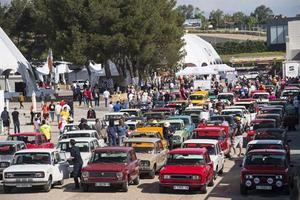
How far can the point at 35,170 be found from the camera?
22.2 metres

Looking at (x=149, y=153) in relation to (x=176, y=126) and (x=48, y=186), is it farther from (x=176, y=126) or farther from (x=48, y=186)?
(x=176, y=126)

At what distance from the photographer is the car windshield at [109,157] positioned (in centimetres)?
2272

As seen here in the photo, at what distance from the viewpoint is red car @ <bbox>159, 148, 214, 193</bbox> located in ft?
71.1

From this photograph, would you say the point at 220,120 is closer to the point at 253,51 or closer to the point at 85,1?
the point at 85,1

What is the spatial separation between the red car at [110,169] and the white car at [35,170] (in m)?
1.15

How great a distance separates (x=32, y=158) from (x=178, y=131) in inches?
460

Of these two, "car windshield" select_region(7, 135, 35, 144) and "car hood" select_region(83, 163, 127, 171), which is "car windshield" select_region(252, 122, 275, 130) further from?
"car hood" select_region(83, 163, 127, 171)

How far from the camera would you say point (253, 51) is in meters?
161

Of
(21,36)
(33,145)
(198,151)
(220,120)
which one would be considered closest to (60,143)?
(33,145)

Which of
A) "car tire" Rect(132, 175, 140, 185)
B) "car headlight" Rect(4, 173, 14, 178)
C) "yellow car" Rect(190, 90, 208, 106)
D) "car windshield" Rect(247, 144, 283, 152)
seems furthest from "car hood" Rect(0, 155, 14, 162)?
"yellow car" Rect(190, 90, 208, 106)

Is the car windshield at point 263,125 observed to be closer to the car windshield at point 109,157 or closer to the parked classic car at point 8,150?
the parked classic car at point 8,150

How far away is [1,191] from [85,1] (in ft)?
151

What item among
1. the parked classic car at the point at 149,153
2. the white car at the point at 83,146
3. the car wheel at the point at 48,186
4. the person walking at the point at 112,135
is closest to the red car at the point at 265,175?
the parked classic car at the point at 149,153

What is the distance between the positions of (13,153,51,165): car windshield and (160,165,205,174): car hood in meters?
3.77
